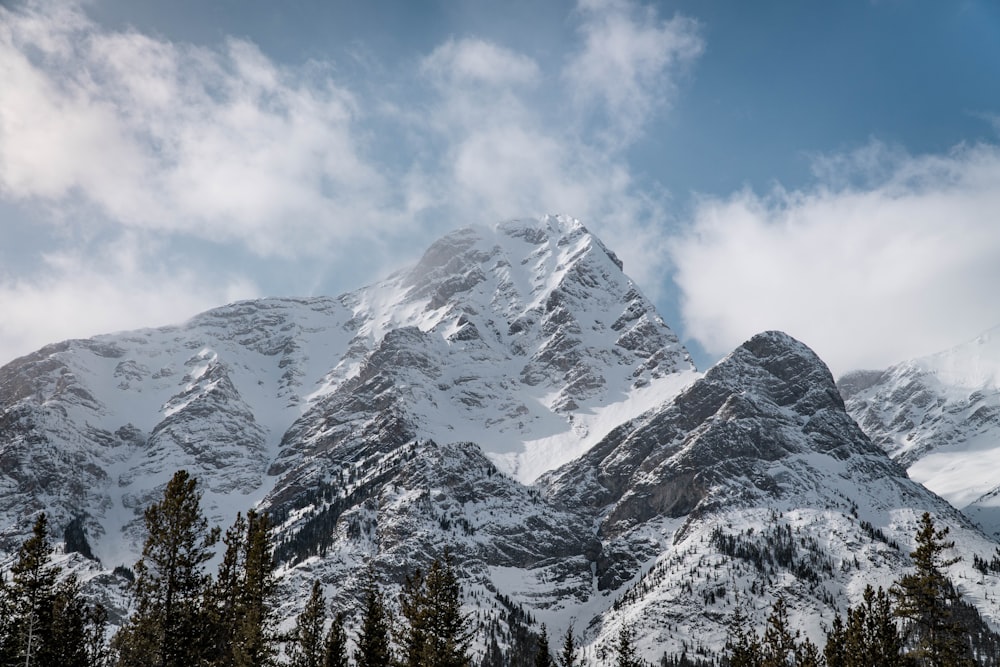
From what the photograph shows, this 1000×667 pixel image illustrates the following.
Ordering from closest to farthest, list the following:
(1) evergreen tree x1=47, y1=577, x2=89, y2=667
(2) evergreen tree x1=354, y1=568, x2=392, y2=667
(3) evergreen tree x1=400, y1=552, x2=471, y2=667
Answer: (3) evergreen tree x1=400, y1=552, x2=471, y2=667 → (1) evergreen tree x1=47, y1=577, x2=89, y2=667 → (2) evergreen tree x1=354, y1=568, x2=392, y2=667

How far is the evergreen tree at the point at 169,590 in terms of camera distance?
133 ft

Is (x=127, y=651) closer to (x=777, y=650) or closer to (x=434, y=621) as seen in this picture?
(x=434, y=621)

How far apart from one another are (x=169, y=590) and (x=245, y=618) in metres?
8.94

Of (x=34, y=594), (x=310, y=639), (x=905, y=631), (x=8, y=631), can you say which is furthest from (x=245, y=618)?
(x=905, y=631)

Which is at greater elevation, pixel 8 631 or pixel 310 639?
pixel 8 631

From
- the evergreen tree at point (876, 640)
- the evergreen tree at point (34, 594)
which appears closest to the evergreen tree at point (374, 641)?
the evergreen tree at point (34, 594)

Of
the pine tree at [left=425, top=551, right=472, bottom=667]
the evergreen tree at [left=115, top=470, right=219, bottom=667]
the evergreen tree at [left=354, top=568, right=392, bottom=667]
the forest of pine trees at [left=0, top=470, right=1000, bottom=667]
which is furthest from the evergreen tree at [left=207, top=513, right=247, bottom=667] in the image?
the pine tree at [left=425, top=551, right=472, bottom=667]

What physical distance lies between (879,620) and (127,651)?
41.9 metres

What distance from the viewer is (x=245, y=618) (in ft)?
160

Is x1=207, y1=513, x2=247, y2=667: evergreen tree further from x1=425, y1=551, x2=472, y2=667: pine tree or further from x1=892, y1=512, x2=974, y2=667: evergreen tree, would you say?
x1=892, y1=512, x2=974, y2=667: evergreen tree

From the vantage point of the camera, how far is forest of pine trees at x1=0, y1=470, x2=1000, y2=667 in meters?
41.1

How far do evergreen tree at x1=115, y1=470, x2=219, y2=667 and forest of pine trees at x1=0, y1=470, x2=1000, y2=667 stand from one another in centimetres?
6

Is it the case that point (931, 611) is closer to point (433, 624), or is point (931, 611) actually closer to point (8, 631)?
point (433, 624)

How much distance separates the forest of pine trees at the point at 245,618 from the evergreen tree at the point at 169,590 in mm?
61
